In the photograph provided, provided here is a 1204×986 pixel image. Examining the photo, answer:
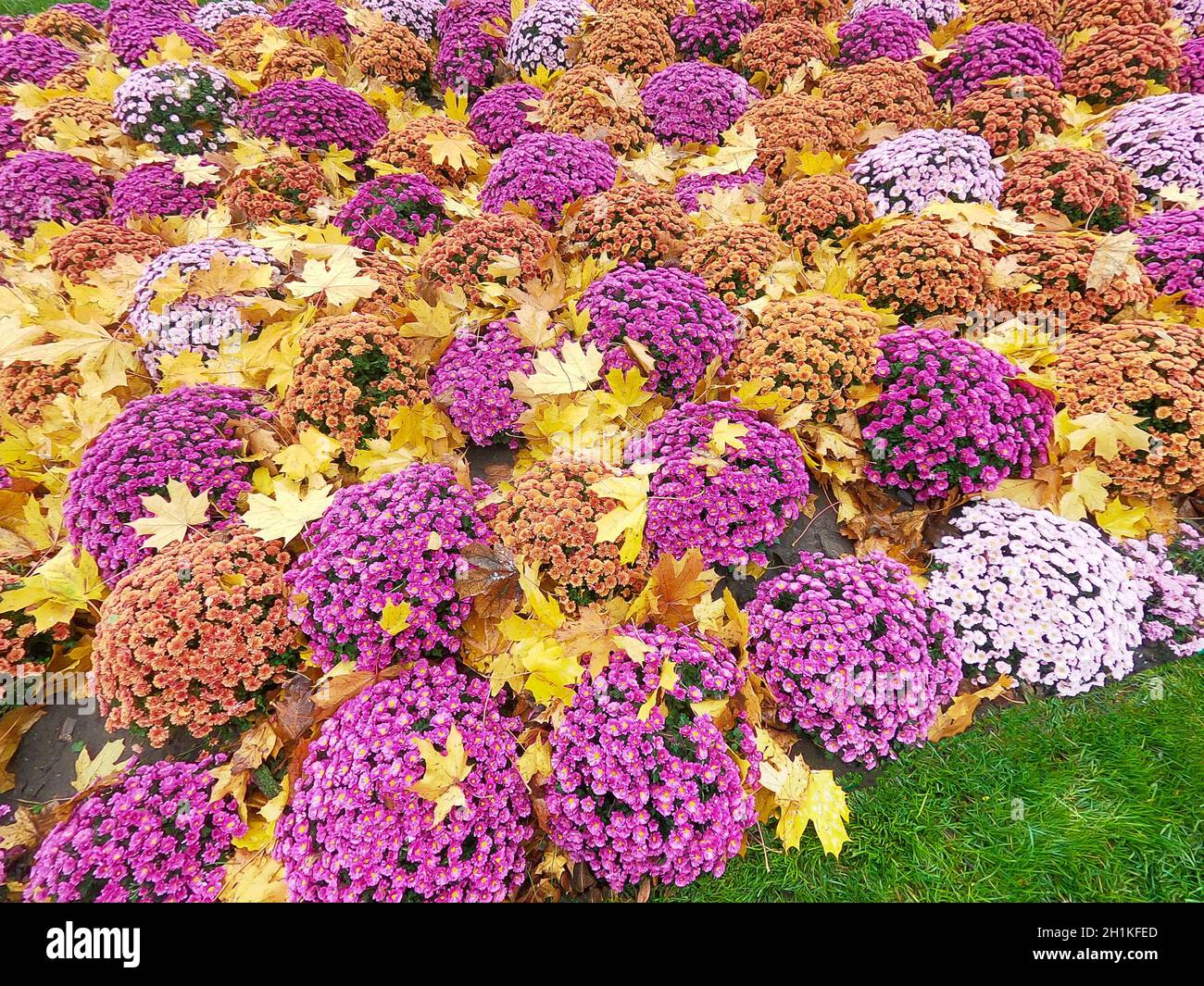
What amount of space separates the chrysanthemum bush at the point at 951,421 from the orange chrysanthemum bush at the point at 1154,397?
22 cm

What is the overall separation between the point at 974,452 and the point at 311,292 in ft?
9.26

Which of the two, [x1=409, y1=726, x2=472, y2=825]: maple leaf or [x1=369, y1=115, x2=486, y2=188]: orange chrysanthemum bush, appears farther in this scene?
[x1=369, y1=115, x2=486, y2=188]: orange chrysanthemum bush

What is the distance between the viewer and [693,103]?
428 centimetres

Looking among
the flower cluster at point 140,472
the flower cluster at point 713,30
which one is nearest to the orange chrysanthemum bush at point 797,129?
the flower cluster at point 713,30

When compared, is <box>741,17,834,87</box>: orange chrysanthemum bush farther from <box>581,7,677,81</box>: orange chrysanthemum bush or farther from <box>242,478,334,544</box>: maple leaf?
<box>242,478,334,544</box>: maple leaf

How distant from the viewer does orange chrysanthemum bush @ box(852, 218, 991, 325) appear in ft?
9.89

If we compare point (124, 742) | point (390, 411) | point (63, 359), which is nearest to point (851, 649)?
point (390, 411)

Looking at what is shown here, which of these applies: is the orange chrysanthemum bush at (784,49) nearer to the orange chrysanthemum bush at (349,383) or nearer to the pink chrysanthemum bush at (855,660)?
the orange chrysanthemum bush at (349,383)

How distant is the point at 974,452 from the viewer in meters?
2.54

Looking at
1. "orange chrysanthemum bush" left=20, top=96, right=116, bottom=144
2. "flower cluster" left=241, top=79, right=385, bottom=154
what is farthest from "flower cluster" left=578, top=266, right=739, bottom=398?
"orange chrysanthemum bush" left=20, top=96, right=116, bottom=144

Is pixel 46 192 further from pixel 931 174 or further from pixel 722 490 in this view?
pixel 931 174

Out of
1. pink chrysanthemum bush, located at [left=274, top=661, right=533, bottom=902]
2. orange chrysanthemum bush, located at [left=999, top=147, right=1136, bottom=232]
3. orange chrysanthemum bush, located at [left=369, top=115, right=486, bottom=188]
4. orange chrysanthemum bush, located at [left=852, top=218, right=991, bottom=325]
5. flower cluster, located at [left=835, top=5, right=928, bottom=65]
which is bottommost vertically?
pink chrysanthemum bush, located at [left=274, top=661, right=533, bottom=902]

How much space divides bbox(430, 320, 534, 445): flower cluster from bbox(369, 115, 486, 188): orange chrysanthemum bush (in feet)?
5.94
